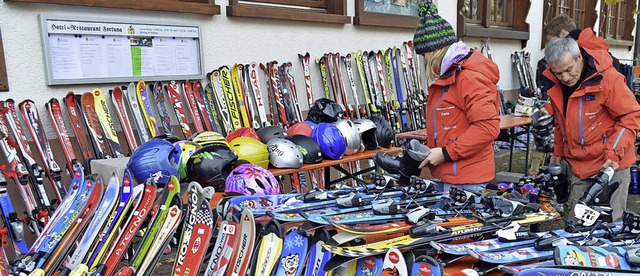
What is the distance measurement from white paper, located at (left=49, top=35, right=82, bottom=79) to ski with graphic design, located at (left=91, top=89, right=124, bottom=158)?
21 centimetres

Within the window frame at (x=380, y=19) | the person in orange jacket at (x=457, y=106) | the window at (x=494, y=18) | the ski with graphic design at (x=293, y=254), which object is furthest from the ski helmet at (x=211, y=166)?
the window at (x=494, y=18)

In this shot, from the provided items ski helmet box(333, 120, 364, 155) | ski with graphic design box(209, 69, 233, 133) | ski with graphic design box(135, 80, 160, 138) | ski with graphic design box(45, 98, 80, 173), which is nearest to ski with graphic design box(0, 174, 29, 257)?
ski with graphic design box(45, 98, 80, 173)

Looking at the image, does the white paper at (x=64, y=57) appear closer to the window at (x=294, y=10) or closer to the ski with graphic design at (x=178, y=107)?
the ski with graphic design at (x=178, y=107)

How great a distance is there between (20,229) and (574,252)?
3107 mm

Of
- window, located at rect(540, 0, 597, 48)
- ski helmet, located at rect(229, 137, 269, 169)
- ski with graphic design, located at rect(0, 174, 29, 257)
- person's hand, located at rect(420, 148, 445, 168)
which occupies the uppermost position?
window, located at rect(540, 0, 597, 48)

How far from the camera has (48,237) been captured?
2320 mm

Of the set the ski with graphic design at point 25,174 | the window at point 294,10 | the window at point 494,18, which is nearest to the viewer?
the ski with graphic design at point 25,174

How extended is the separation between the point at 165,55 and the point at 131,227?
2.44 m

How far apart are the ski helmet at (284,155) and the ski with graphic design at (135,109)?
3.71ft

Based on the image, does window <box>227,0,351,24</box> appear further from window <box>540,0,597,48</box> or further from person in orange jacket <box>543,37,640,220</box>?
window <box>540,0,597,48</box>

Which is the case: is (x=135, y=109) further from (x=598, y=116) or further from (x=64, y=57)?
(x=598, y=116)

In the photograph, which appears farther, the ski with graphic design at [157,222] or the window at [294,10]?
the window at [294,10]

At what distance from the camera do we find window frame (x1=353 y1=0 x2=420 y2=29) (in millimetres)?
6055

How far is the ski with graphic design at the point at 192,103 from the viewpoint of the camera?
4383 millimetres
